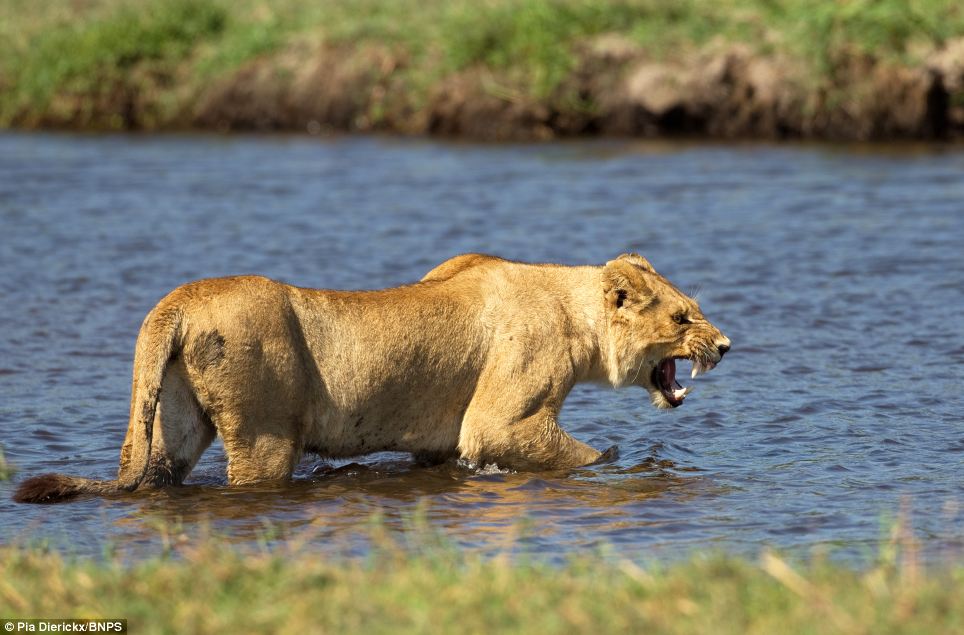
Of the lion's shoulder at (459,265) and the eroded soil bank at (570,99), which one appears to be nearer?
the lion's shoulder at (459,265)

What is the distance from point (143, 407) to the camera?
754 cm

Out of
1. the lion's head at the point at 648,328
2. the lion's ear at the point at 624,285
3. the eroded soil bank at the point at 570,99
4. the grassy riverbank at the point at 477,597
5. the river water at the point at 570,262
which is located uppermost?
the eroded soil bank at the point at 570,99

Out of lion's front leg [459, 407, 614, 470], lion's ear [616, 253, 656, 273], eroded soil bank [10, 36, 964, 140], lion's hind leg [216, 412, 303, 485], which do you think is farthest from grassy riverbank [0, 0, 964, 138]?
lion's hind leg [216, 412, 303, 485]

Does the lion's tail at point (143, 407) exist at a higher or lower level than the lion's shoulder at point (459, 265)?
lower

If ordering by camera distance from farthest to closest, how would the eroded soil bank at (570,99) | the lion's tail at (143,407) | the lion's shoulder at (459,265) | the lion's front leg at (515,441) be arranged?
the eroded soil bank at (570,99)
the lion's shoulder at (459,265)
the lion's front leg at (515,441)
the lion's tail at (143,407)

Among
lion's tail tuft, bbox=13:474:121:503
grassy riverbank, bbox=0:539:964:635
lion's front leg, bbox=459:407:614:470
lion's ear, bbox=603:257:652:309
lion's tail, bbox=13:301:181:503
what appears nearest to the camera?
grassy riverbank, bbox=0:539:964:635

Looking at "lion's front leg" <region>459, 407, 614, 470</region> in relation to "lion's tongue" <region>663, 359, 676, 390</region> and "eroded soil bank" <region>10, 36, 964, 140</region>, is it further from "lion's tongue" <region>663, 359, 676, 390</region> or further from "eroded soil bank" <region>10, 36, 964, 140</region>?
"eroded soil bank" <region>10, 36, 964, 140</region>

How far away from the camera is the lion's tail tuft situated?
7.75 meters

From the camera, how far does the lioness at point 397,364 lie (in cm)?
779

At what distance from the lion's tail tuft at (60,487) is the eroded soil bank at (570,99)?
17623 millimetres

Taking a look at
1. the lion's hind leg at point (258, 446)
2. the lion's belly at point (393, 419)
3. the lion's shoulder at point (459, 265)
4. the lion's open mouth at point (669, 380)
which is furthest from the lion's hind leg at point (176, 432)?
the lion's open mouth at point (669, 380)

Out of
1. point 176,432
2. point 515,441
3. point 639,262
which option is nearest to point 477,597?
point 176,432

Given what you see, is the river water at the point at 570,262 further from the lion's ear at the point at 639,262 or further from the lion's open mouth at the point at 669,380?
the lion's ear at the point at 639,262

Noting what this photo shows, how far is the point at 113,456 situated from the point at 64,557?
7.84ft
